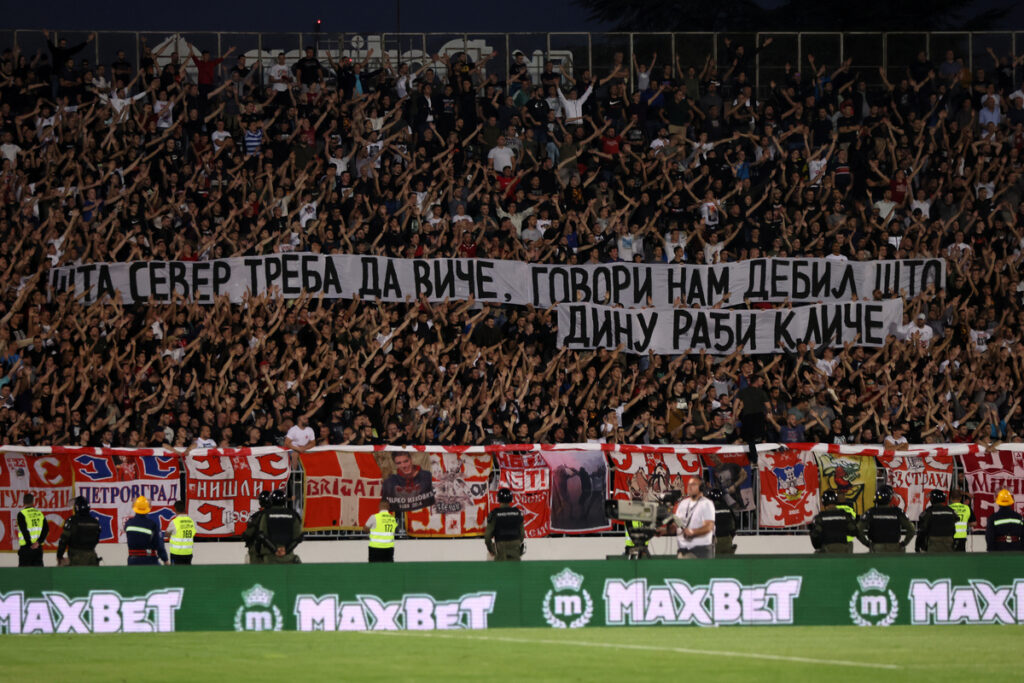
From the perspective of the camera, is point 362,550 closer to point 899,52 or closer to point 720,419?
point 720,419

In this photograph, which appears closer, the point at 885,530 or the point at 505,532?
the point at 505,532

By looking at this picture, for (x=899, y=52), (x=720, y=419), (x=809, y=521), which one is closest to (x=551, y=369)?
(x=720, y=419)

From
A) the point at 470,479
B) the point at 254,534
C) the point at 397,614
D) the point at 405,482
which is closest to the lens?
the point at 397,614

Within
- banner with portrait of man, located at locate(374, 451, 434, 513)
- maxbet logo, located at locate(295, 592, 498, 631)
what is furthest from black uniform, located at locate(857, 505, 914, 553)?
banner with portrait of man, located at locate(374, 451, 434, 513)

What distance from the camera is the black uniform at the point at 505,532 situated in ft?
67.1

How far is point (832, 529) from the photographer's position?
2050 cm

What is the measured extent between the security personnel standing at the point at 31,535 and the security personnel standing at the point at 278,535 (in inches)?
118

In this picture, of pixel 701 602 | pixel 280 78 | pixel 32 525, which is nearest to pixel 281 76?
pixel 280 78

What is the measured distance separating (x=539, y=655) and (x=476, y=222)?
14477 millimetres

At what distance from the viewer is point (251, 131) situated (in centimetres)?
3039

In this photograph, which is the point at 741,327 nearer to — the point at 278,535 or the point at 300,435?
the point at 300,435

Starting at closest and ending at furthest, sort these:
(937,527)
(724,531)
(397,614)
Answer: (397,614) → (937,527) → (724,531)

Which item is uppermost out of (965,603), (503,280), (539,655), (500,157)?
(500,157)

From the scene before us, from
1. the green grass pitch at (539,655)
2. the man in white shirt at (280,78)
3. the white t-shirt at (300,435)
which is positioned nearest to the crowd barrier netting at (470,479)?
the white t-shirt at (300,435)
